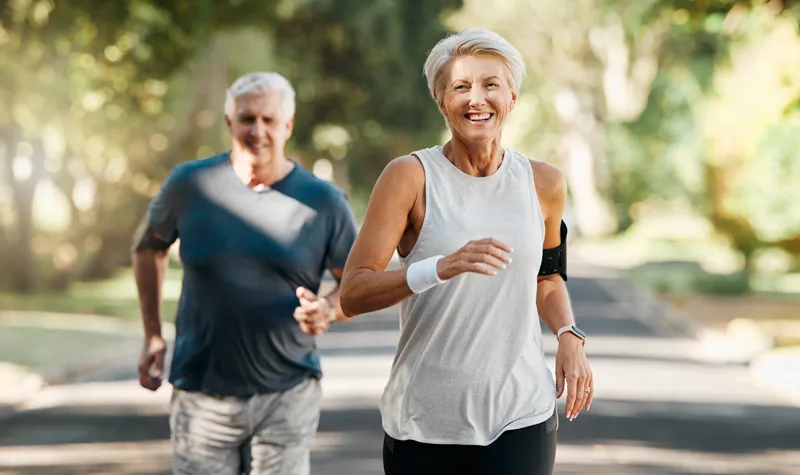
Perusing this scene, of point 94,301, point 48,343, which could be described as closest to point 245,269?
point 48,343

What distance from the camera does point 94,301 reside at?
3216 centimetres

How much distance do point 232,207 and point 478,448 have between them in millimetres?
1840

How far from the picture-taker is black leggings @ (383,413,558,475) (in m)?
4.39

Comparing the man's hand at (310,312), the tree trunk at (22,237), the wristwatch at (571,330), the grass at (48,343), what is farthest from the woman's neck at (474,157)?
the tree trunk at (22,237)

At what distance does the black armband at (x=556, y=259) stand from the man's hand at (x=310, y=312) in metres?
1.30

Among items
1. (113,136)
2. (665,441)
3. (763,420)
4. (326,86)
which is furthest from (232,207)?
(326,86)

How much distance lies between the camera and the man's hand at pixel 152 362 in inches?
243

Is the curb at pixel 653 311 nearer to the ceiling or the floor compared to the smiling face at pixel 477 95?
nearer to the ceiling

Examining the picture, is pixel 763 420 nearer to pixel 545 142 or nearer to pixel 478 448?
pixel 478 448

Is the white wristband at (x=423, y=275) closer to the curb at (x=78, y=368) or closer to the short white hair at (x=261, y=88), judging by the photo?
the short white hair at (x=261, y=88)

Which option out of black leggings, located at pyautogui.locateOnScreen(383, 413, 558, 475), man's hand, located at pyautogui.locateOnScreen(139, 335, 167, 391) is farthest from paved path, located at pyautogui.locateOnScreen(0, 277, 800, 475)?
black leggings, located at pyautogui.locateOnScreen(383, 413, 558, 475)

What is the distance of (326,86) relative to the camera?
137 ft

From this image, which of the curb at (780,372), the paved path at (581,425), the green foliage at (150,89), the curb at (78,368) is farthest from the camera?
the green foliage at (150,89)

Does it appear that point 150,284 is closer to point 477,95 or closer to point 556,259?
point 556,259
